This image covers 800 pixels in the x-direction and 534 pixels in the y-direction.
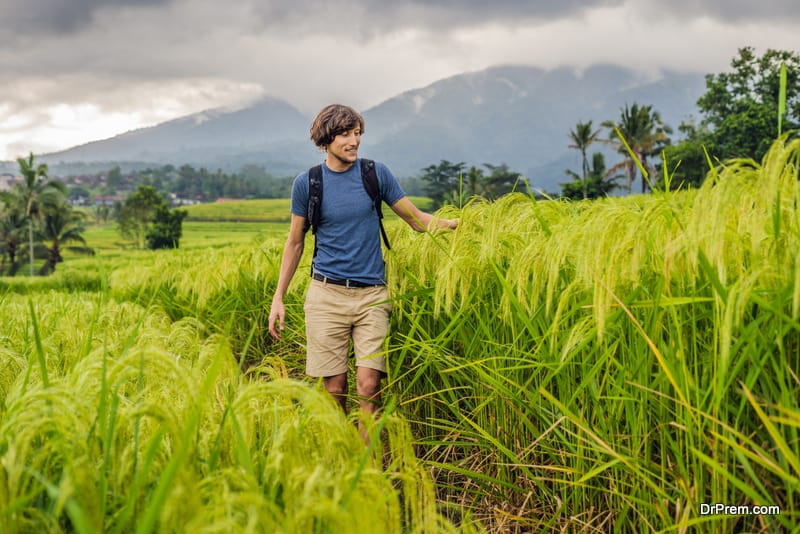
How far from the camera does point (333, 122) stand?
288 cm

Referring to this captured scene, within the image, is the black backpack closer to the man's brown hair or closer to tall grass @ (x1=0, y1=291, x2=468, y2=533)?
the man's brown hair

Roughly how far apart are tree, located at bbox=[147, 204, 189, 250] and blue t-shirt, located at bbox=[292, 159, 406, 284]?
67681 mm

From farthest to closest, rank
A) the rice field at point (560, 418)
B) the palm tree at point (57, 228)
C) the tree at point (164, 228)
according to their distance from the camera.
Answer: the tree at point (164, 228) < the palm tree at point (57, 228) < the rice field at point (560, 418)

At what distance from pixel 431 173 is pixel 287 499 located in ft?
268

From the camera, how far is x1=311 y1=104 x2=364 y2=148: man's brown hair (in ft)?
9.41

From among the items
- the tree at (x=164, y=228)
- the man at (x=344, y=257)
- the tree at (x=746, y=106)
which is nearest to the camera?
the man at (x=344, y=257)

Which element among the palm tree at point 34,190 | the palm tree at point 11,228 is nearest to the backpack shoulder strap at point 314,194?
the palm tree at point 34,190

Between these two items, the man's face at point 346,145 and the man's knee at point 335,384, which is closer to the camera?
the man's face at point 346,145

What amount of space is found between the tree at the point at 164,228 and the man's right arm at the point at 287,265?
67.4m

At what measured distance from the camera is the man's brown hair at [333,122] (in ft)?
9.41

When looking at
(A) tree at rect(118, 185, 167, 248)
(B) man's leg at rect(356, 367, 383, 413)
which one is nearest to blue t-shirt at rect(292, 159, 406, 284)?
(B) man's leg at rect(356, 367, 383, 413)

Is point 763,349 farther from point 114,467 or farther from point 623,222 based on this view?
point 114,467

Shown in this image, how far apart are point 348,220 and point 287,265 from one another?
471 millimetres

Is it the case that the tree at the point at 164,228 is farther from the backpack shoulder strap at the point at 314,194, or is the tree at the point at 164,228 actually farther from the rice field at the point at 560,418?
the rice field at the point at 560,418
